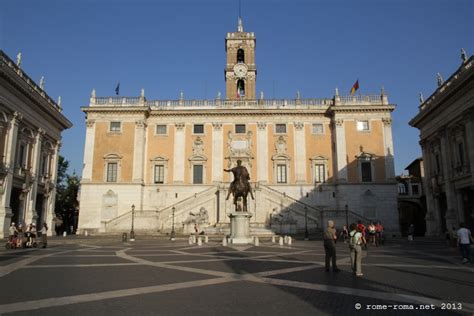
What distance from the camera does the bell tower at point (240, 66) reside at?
51.2 metres

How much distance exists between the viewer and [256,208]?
38688 millimetres

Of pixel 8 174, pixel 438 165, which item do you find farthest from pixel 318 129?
pixel 8 174

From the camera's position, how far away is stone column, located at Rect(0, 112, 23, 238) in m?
29.1

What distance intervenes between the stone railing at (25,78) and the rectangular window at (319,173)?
96.7 feet

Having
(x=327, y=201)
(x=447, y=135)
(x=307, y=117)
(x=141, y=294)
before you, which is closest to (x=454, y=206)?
(x=447, y=135)

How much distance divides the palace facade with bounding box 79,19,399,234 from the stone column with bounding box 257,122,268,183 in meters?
0.12

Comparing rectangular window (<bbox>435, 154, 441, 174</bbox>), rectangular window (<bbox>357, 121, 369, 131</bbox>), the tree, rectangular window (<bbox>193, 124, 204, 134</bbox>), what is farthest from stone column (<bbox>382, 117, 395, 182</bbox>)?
the tree

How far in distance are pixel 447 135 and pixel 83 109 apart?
38.6m

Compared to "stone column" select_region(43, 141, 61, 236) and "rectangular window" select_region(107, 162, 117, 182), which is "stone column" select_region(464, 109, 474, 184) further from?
"stone column" select_region(43, 141, 61, 236)

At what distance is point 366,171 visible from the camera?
41969 millimetres

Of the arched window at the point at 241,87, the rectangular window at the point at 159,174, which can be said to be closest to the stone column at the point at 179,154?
the rectangular window at the point at 159,174

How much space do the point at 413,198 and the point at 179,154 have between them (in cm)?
3934

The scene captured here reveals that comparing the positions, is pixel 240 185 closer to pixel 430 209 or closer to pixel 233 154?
pixel 233 154

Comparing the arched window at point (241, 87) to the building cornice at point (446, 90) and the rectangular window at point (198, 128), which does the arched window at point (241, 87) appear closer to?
the rectangular window at point (198, 128)
